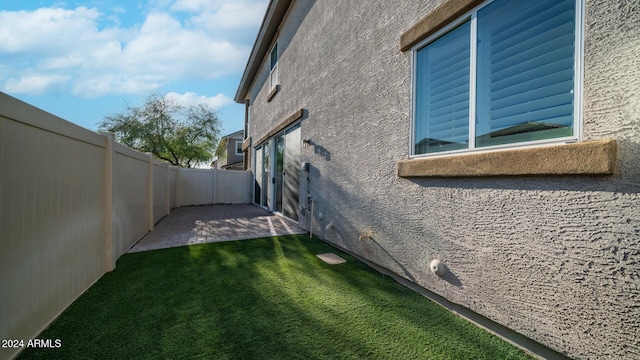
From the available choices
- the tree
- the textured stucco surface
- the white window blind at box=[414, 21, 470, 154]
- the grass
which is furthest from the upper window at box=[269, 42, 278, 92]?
the tree

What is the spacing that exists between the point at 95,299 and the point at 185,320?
4.63 ft

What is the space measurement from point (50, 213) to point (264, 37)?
10178 millimetres

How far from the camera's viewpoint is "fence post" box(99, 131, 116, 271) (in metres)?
3.77

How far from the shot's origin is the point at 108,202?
379 cm

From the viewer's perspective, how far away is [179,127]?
21969mm

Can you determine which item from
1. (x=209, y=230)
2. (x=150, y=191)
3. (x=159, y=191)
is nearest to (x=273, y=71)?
(x=159, y=191)

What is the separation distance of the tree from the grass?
20248 mm

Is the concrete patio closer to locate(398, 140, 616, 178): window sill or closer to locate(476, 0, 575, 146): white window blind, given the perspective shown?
locate(398, 140, 616, 178): window sill

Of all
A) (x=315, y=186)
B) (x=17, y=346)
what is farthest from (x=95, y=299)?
(x=315, y=186)

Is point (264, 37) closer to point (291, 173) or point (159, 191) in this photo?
point (291, 173)

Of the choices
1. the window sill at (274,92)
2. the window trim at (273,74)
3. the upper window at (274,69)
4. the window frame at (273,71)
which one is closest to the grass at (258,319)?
the window sill at (274,92)

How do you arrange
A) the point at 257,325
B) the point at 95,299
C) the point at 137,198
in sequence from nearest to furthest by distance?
the point at 257,325 → the point at 95,299 → the point at 137,198

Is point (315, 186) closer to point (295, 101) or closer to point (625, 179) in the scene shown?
point (295, 101)

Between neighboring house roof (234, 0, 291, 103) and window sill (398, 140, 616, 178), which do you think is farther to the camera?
neighboring house roof (234, 0, 291, 103)
